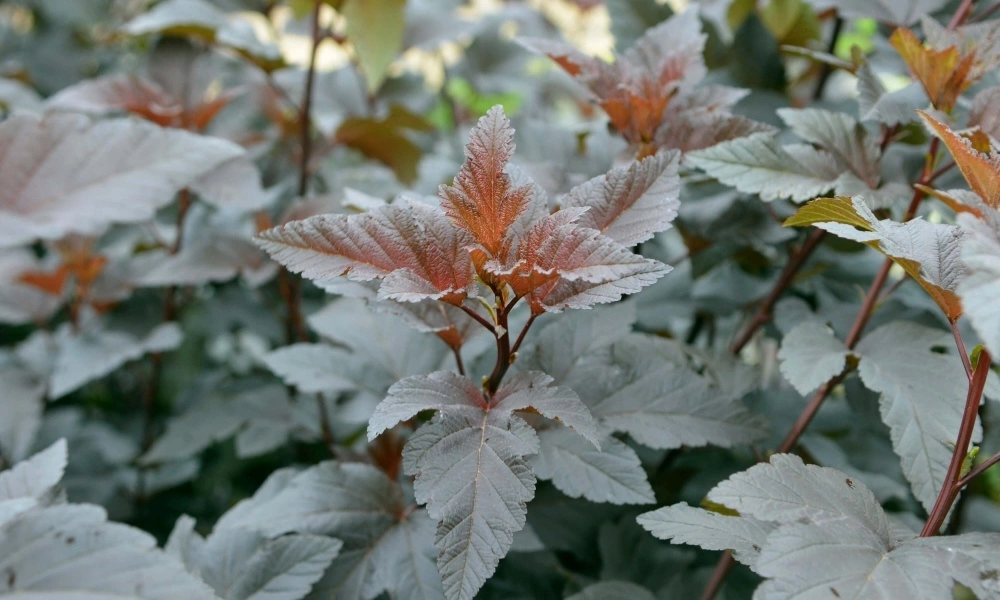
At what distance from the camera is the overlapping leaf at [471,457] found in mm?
562

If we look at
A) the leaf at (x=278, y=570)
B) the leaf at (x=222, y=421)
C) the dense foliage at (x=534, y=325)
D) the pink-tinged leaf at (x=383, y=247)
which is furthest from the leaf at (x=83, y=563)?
the leaf at (x=222, y=421)

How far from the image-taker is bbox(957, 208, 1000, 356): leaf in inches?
17.9

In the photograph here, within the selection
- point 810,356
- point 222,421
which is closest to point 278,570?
point 222,421

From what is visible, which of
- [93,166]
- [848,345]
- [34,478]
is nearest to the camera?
[34,478]

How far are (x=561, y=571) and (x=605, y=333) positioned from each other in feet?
0.90

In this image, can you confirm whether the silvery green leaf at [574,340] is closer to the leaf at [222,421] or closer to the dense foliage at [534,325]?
the dense foliage at [534,325]

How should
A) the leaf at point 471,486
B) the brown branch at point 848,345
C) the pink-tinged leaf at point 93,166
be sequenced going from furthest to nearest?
1. the pink-tinged leaf at point 93,166
2. the brown branch at point 848,345
3. the leaf at point 471,486

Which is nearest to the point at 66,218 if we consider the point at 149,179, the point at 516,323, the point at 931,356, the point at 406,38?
the point at 149,179

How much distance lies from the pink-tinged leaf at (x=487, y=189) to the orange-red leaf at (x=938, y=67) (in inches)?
16.5

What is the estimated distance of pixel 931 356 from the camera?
28.9 inches

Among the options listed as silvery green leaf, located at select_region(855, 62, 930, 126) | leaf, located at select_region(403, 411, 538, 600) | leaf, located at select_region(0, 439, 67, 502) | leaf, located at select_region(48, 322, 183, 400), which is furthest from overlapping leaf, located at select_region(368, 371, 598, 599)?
leaf, located at select_region(48, 322, 183, 400)

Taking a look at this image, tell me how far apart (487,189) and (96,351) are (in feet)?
2.54

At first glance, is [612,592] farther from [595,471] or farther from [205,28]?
[205,28]

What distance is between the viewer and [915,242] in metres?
0.60
